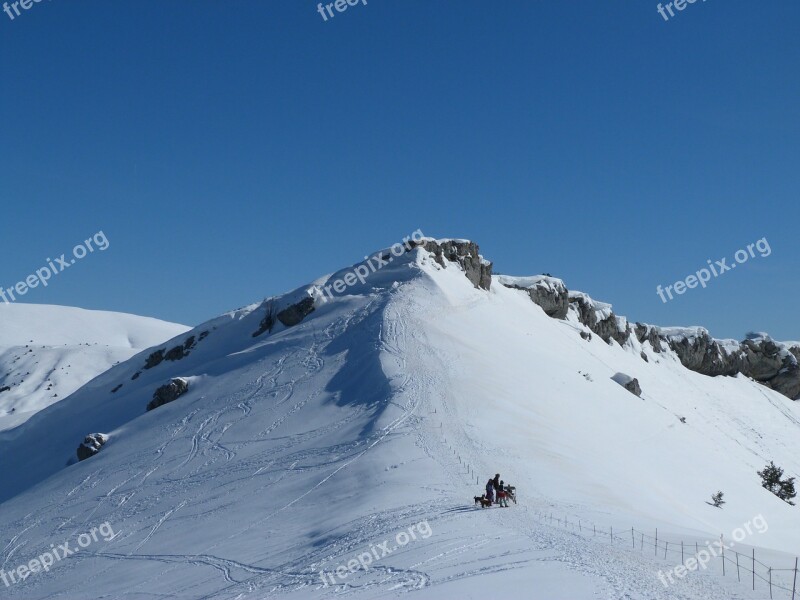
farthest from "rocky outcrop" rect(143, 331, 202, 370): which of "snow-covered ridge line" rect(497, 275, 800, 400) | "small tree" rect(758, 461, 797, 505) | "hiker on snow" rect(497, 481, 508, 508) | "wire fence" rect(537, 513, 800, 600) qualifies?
"small tree" rect(758, 461, 797, 505)

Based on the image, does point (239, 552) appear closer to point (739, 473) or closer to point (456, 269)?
point (739, 473)

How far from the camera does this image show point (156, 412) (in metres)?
47.5

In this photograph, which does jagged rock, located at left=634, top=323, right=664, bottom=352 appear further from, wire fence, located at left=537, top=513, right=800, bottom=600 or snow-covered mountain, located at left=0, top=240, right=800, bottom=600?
wire fence, located at left=537, top=513, right=800, bottom=600

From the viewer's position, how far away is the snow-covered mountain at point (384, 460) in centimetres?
2014

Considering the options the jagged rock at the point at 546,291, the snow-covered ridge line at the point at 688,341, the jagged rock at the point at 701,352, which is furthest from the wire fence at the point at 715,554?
the jagged rock at the point at 701,352

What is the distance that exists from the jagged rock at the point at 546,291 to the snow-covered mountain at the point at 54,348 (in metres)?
54.1

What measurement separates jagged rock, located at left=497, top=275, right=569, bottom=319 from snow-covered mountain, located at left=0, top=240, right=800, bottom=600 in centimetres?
337

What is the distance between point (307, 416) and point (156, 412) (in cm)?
1394

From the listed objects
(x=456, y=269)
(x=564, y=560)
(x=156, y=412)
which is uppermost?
(x=456, y=269)

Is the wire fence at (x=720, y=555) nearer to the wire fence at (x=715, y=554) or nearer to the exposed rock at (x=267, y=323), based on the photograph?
the wire fence at (x=715, y=554)

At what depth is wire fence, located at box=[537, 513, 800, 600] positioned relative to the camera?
16047 millimetres

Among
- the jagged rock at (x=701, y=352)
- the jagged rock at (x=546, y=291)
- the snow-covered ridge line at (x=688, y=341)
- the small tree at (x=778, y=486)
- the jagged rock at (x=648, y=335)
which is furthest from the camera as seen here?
the jagged rock at (x=701, y=352)

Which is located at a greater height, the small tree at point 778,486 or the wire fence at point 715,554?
the wire fence at point 715,554

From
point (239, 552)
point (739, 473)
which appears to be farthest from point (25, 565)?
point (739, 473)
